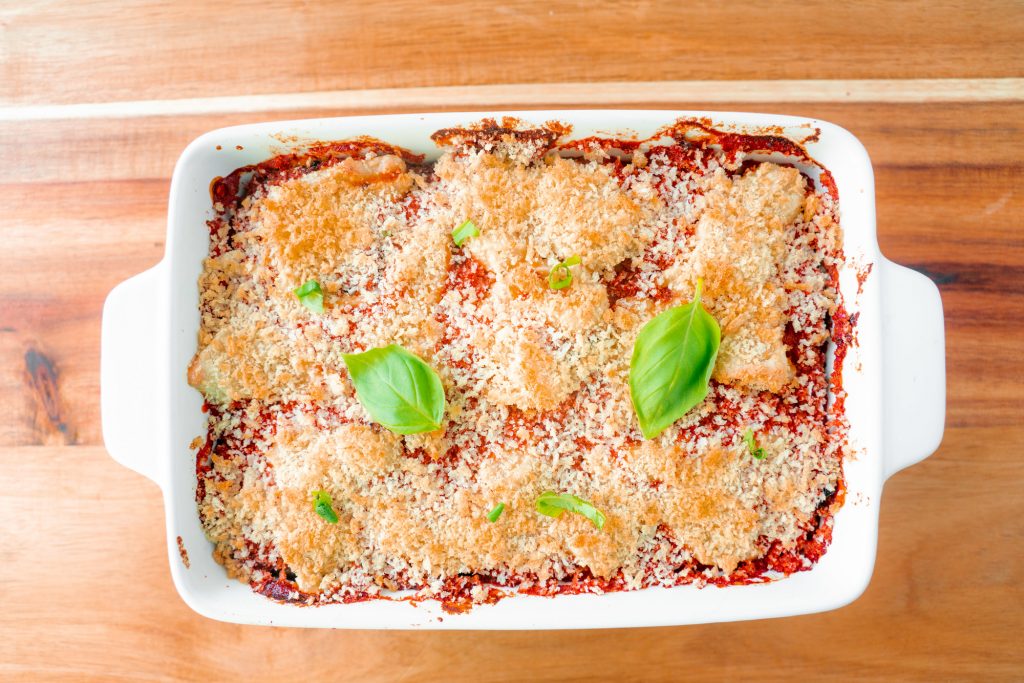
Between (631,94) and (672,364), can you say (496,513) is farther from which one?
(631,94)

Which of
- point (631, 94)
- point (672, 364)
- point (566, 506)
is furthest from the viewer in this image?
point (631, 94)

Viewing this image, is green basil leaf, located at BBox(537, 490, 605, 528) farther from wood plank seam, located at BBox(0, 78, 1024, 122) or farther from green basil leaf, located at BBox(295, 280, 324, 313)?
wood plank seam, located at BBox(0, 78, 1024, 122)

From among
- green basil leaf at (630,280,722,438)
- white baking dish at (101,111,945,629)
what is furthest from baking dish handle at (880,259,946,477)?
green basil leaf at (630,280,722,438)

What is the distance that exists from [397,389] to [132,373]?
0.62 meters

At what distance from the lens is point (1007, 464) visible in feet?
5.44

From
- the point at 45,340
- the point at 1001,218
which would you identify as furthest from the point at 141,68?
the point at 1001,218

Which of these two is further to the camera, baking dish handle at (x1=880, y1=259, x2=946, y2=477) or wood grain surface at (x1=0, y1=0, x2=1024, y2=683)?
wood grain surface at (x1=0, y1=0, x2=1024, y2=683)

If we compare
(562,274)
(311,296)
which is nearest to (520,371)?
(562,274)

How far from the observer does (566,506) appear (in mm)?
1399

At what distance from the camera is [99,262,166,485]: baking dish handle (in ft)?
4.76

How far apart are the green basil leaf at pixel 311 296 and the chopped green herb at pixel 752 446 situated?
3.11 feet

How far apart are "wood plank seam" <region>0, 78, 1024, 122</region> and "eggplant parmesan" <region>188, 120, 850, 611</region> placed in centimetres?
27

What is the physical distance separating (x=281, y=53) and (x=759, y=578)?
5.56 ft

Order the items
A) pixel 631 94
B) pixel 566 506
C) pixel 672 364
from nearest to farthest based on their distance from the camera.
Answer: pixel 672 364
pixel 566 506
pixel 631 94
